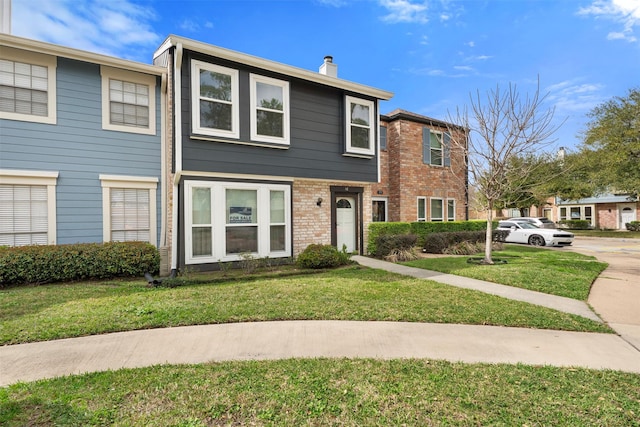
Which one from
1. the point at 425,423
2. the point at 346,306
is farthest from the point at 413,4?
the point at 425,423

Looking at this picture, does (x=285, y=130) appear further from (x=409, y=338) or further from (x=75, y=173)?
(x=409, y=338)

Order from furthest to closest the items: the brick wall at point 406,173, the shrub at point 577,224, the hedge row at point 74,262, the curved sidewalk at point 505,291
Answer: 1. the shrub at point 577,224
2. the brick wall at point 406,173
3. the hedge row at point 74,262
4. the curved sidewalk at point 505,291

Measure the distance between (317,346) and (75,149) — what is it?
28.5 feet

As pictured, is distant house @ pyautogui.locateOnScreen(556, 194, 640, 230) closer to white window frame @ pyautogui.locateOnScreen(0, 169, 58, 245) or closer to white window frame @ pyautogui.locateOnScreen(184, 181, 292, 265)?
white window frame @ pyautogui.locateOnScreen(184, 181, 292, 265)

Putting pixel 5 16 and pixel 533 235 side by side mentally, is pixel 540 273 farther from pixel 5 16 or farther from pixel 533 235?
pixel 5 16

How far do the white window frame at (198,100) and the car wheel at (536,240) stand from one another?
1609 cm

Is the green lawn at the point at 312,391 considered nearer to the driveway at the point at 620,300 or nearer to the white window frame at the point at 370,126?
the driveway at the point at 620,300

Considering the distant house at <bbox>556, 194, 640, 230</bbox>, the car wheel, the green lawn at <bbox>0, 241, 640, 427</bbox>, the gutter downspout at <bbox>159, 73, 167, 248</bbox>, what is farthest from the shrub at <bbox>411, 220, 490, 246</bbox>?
the distant house at <bbox>556, 194, 640, 230</bbox>

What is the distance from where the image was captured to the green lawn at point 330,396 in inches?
92.6

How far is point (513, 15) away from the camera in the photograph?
32.4ft

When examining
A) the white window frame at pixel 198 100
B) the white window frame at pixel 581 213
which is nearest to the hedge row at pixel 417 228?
the white window frame at pixel 198 100

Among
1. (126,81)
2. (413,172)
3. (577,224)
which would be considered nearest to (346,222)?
(413,172)

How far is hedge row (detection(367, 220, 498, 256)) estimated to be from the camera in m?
11.4

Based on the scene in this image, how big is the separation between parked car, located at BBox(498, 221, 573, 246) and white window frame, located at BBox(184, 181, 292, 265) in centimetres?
1410
